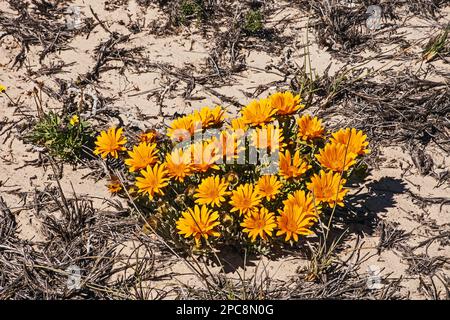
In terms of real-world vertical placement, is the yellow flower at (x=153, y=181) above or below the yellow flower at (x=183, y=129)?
below

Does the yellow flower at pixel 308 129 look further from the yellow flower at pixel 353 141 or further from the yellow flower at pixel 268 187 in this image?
the yellow flower at pixel 268 187

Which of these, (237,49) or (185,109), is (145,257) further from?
(237,49)

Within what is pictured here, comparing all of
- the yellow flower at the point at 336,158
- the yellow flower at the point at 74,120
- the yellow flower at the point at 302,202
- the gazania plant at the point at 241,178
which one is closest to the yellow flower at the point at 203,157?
the gazania plant at the point at 241,178

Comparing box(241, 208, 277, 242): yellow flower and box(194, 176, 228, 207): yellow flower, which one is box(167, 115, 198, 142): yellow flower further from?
box(241, 208, 277, 242): yellow flower

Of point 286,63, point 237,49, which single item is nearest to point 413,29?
point 286,63

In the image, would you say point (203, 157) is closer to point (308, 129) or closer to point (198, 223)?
point (198, 223)

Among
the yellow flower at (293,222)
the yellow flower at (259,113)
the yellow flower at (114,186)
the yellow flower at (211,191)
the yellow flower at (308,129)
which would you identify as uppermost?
the yellow flower at (259,113)
